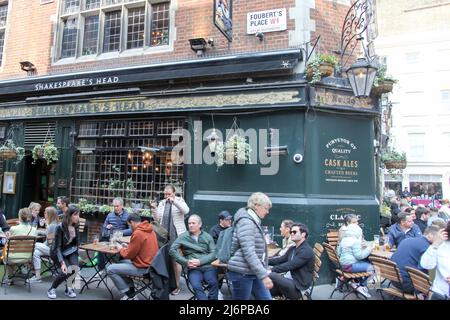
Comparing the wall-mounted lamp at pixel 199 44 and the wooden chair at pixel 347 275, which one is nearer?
the wooden chair at pixel 347 275

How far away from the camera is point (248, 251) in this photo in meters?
4.14

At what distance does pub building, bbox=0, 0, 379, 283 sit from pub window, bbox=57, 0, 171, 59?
41.3 inches

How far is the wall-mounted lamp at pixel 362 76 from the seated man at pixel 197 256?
156 inches

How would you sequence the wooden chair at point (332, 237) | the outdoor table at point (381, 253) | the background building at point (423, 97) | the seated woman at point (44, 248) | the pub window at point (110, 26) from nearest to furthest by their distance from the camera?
1. the outdoor table at point (381, 253)
2. the seated woman at point (44, 248)
3. the wooden chair at point (332, 237)
4. the pub window at point (110, 26)
5. the background building at point (423, 97)

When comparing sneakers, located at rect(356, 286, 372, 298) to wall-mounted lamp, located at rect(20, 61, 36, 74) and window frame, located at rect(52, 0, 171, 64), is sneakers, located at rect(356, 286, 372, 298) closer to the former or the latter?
window frame, located at rect(52, 0, 171, 64)

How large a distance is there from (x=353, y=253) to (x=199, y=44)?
5807 millimetres

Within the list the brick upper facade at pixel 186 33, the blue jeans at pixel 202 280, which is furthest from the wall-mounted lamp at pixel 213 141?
the blue jeans at pixel 202 280

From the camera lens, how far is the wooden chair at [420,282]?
15.4ft

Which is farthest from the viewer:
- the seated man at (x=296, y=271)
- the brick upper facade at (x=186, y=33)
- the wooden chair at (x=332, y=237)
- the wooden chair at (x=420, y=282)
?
the brick upper facade at (x=186, y=33)

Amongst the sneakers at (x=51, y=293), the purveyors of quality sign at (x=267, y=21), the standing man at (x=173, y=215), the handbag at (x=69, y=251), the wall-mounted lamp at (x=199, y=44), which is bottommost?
the sneakers at (x=51, y=293)

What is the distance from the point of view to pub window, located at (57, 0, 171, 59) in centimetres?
1001

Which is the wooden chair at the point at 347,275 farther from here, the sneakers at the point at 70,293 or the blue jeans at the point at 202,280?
the sneakers at the point at 70,293
